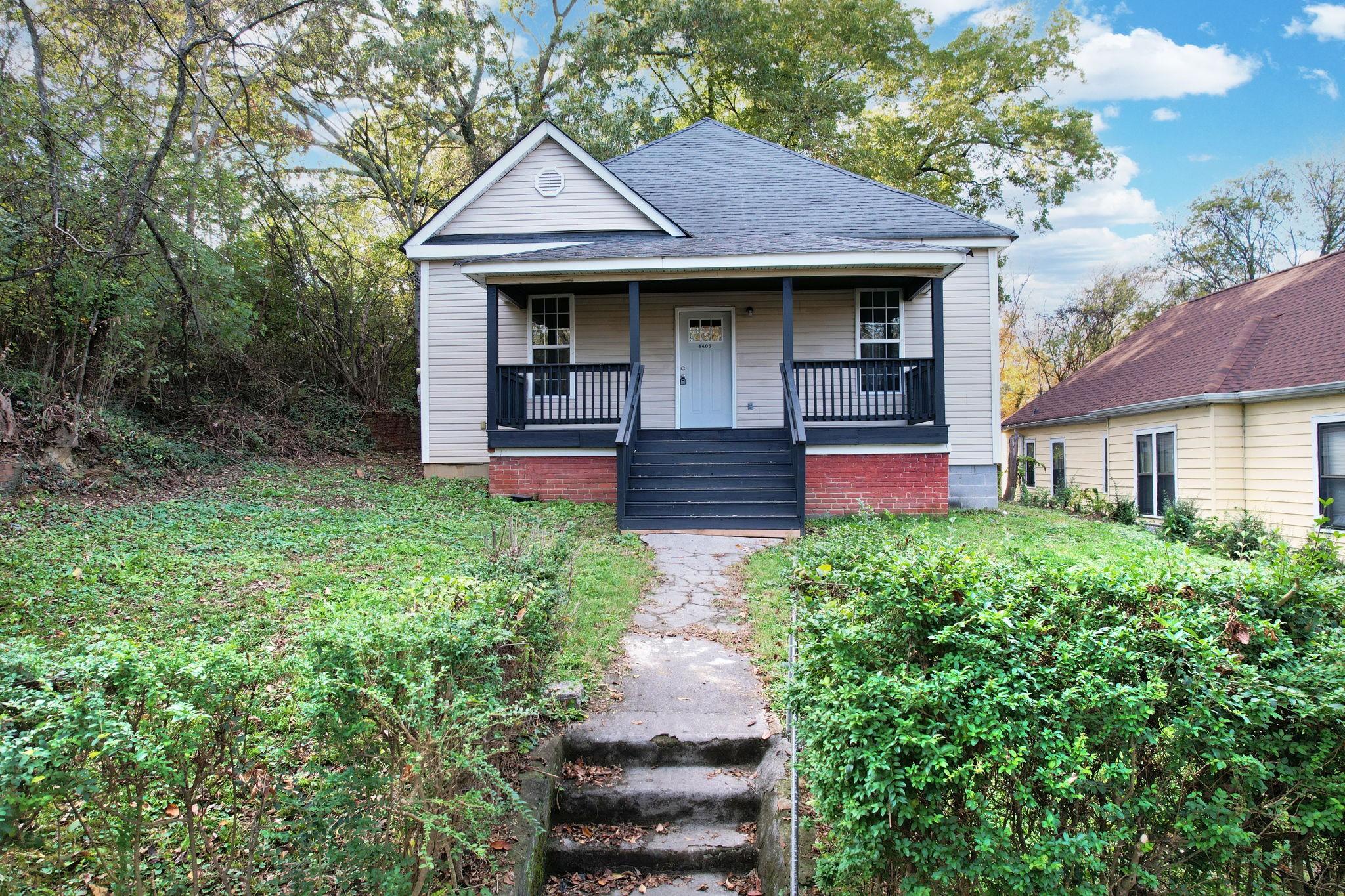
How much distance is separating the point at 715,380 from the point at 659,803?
962cm

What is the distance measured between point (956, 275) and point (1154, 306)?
767 inches

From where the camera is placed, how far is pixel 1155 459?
13602 mm

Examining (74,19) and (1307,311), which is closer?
(74,19)

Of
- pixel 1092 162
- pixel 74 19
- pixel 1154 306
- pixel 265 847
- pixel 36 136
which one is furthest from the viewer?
pixel 1154 306

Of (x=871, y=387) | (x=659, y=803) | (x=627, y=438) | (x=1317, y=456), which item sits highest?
(x=871, y=387)

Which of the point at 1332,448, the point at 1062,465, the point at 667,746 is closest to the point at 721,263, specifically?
the point at 667,746

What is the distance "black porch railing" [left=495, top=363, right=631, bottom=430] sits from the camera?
35.2ft

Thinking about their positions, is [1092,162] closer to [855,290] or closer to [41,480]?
[855,290]

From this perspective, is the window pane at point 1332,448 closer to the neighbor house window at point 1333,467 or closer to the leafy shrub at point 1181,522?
the neighbor house window at point 1333,467

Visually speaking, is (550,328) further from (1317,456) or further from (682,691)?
(1317,456)

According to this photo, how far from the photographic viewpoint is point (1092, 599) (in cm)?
242

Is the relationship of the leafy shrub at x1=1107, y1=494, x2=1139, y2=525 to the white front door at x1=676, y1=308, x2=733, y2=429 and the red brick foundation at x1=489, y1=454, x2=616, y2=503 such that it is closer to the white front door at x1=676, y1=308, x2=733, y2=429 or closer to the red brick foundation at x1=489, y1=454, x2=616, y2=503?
the white front door at x1=676, y1=308, x2=733, y2=429

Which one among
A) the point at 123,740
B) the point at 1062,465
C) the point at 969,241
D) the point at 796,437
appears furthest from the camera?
the point at 1062,465

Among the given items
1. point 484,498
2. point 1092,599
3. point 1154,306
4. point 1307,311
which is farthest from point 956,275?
point 1154,306
